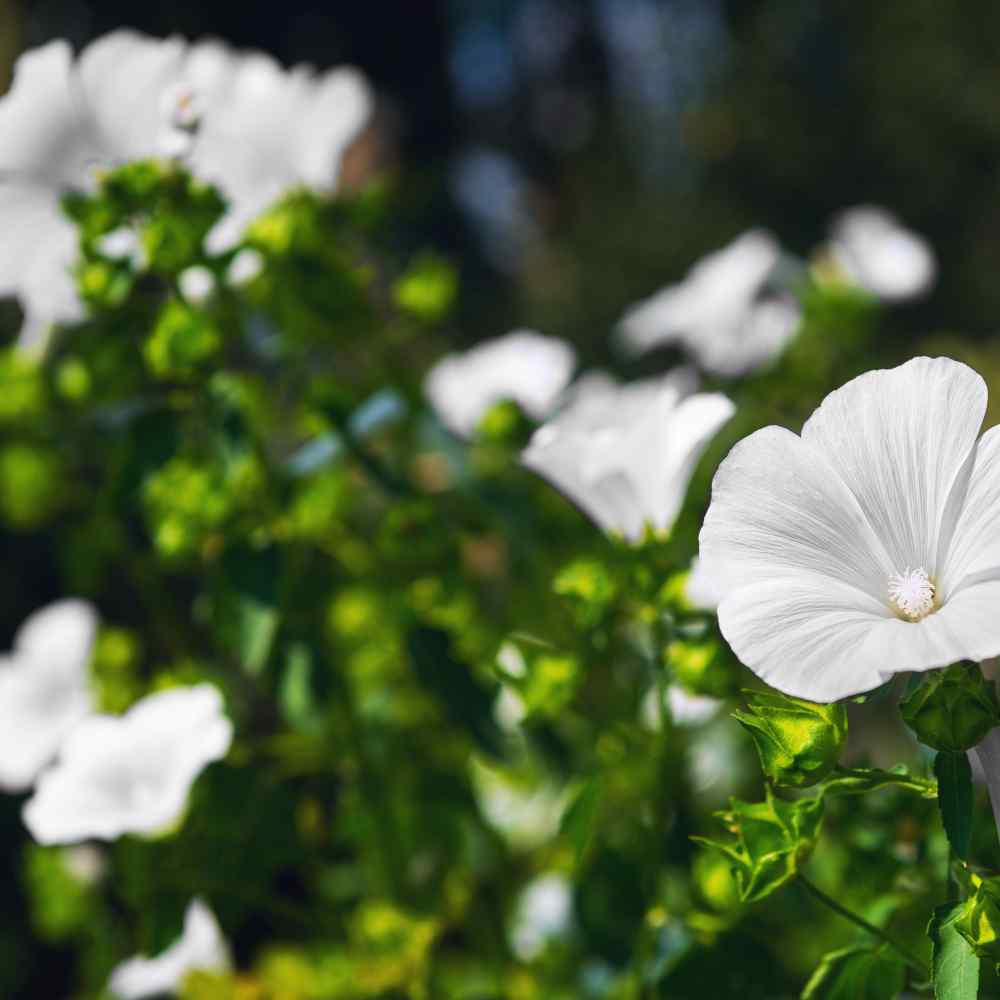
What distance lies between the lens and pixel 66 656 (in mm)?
1261

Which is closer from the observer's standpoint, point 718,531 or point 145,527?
point 718,531

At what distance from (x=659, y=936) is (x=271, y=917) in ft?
2.73

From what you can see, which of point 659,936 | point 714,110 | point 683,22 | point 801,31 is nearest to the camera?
point 659,936

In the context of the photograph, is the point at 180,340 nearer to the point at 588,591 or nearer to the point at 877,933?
the point at 588,591

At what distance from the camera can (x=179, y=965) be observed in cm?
126

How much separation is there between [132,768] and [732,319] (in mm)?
814

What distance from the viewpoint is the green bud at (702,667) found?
0.82 metres

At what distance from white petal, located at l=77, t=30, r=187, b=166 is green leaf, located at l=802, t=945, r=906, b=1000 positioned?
768 mm

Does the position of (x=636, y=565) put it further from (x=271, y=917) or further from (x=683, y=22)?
(x=683, y=22)

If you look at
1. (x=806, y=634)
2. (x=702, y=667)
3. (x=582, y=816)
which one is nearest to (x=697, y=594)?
(x=702, y=667)

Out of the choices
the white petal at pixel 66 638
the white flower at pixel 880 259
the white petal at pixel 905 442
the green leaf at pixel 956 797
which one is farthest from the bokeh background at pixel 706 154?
the green leaf at pixel 956 797

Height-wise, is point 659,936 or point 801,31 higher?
point 659,936

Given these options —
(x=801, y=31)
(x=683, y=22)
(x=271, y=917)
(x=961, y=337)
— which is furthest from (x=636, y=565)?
(x=683, y=22)

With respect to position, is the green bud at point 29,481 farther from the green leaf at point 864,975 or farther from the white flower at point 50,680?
the green leaf at point 864,975
